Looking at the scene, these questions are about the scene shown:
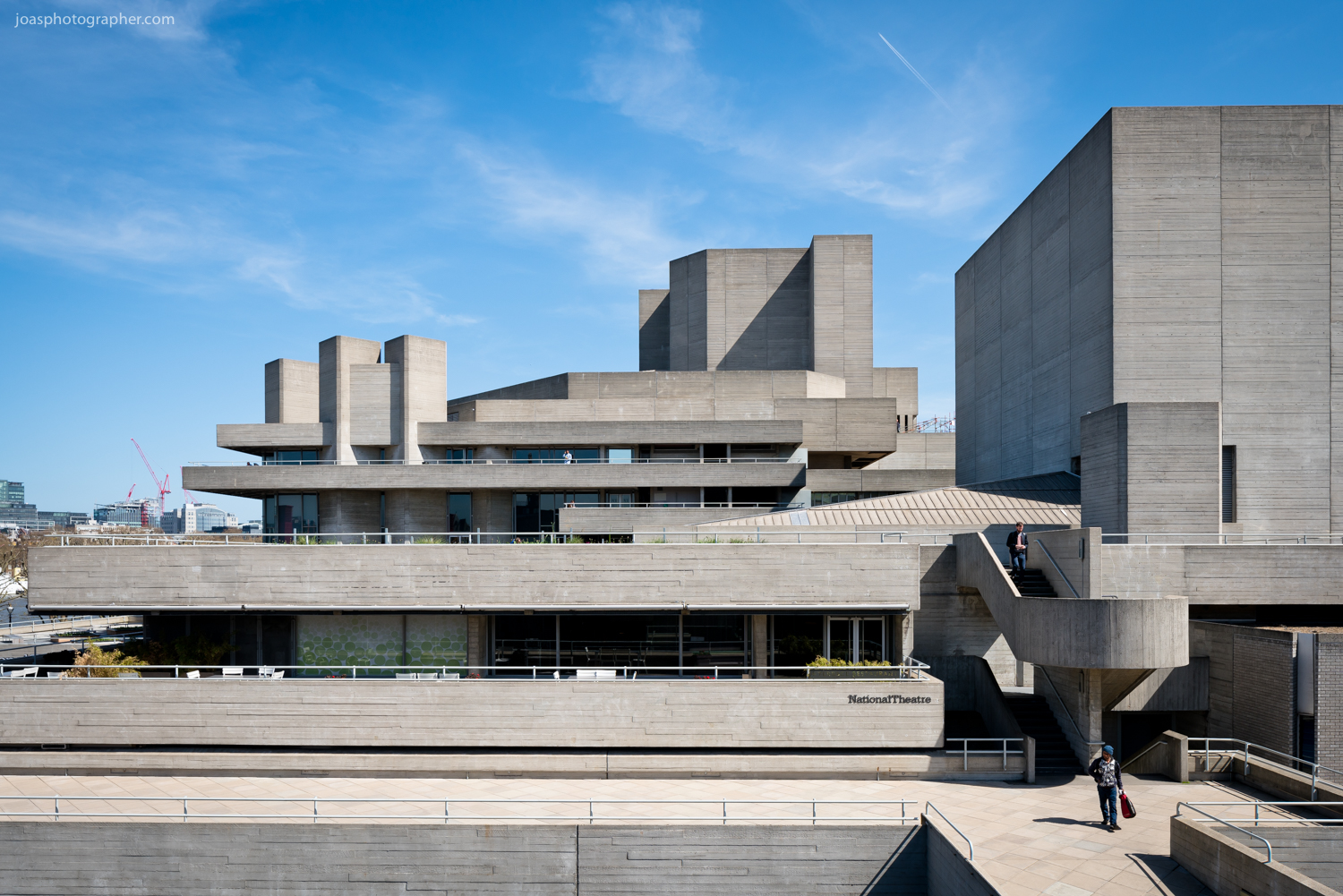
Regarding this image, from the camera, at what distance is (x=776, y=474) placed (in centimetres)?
3822

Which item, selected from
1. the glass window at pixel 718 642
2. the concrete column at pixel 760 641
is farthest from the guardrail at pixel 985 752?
the glass window at pixel 718 642

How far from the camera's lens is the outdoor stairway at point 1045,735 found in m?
19.7

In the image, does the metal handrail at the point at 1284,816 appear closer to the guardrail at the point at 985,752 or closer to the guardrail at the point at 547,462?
the guardrail at the point at 985,752

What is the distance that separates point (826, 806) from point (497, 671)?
9.68 m

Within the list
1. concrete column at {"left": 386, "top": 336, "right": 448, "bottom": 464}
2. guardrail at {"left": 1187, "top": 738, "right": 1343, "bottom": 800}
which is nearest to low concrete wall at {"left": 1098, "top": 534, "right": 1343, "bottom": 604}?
guardrail at {"left": 1187, "top": 738, "right": 1343, "bottom": 800}

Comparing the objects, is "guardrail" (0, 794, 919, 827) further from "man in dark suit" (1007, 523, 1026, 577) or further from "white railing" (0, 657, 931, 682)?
"man in dark suit" (1007, 523, 1026, 577)

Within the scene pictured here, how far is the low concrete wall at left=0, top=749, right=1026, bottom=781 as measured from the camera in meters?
19.5

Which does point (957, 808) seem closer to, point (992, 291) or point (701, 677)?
point (701, 677)

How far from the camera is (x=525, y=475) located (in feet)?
128

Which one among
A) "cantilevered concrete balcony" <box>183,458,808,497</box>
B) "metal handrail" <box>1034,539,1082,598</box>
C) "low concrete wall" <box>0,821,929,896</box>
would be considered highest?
"cantilevered concrete balcony" <box>183,458,808,497</box>

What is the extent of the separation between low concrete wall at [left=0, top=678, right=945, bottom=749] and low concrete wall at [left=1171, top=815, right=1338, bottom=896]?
589cm

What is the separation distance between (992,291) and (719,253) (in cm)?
1744

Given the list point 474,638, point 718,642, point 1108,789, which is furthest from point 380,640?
point 1108,789

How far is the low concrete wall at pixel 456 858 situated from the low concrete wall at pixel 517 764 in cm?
359
